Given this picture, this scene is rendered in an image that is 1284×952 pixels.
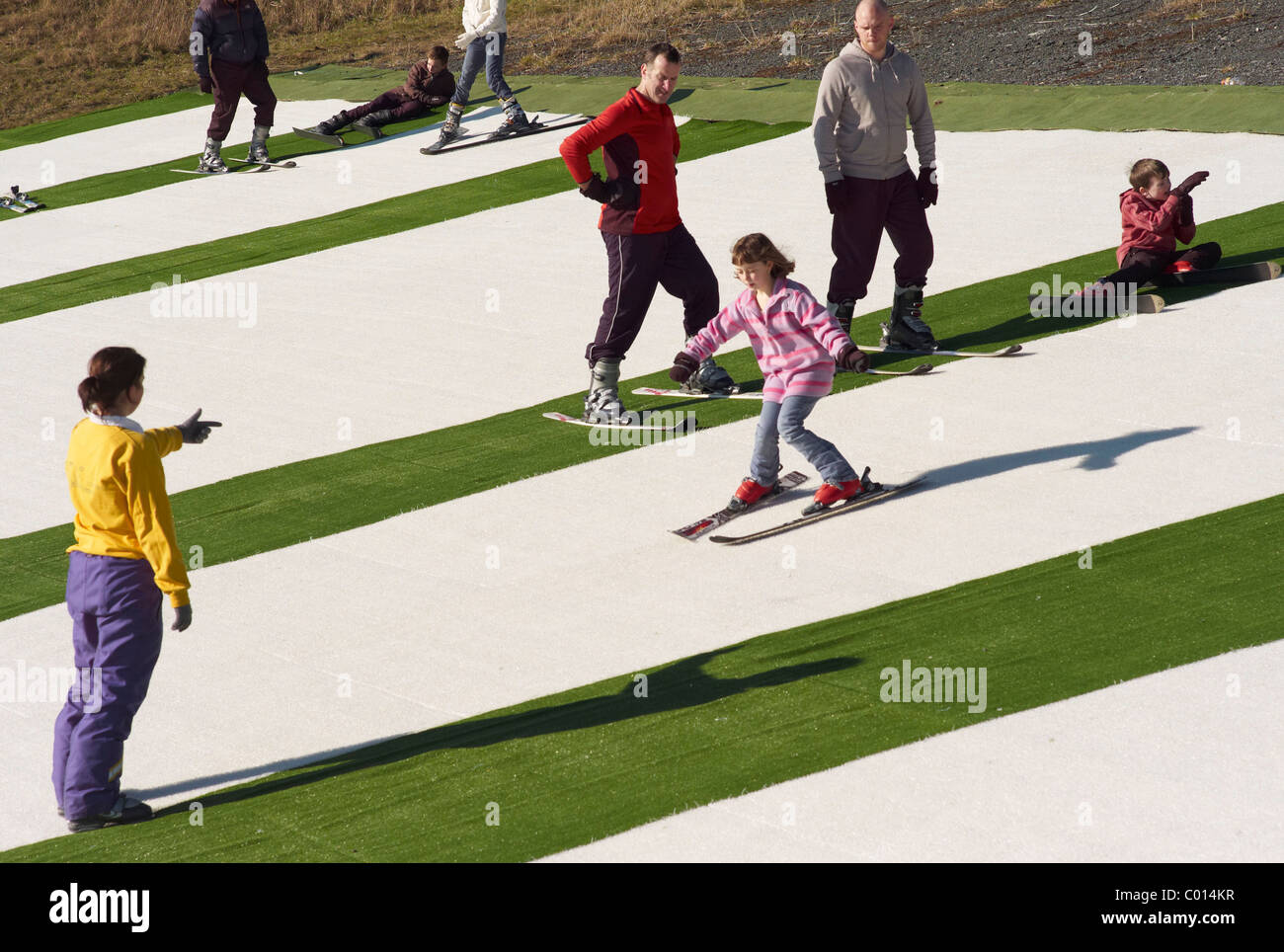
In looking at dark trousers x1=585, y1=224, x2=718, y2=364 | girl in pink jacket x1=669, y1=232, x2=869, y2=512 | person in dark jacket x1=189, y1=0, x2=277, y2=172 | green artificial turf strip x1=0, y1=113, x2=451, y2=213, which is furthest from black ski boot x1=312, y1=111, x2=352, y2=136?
girl in pink jacket x1=669, y1=232, x2=869, y2=512

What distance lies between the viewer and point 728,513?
885cm

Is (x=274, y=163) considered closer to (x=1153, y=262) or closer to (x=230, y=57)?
(x=230, y=57)

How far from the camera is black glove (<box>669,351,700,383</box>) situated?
27.7 ft

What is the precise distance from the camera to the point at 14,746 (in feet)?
23.3

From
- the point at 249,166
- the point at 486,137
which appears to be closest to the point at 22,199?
the point at 249,166

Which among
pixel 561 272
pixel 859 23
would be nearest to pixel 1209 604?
pixel 859 23

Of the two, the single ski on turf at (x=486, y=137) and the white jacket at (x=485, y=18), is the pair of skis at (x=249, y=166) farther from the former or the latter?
the white jacket at (x=485, y=18)

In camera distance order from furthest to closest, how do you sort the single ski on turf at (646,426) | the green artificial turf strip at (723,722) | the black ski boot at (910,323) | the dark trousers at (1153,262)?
the dark trousers at (1153,262), the black ski boot at (910,323), the single ski on turf at (646,426), the green artificial turf strip at (723,722)

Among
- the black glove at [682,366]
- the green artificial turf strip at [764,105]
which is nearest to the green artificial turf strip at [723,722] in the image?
the black glove at [682,366]

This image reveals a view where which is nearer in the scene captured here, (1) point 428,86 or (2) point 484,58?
(2) point 484,58

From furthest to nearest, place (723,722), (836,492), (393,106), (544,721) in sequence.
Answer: (393,106)
(836,492)
(544,721)
(723,722)

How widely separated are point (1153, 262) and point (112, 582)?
8531mm

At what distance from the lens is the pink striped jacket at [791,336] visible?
841 cm

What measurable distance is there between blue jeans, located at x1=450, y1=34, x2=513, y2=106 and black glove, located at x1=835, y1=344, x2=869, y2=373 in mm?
13133
